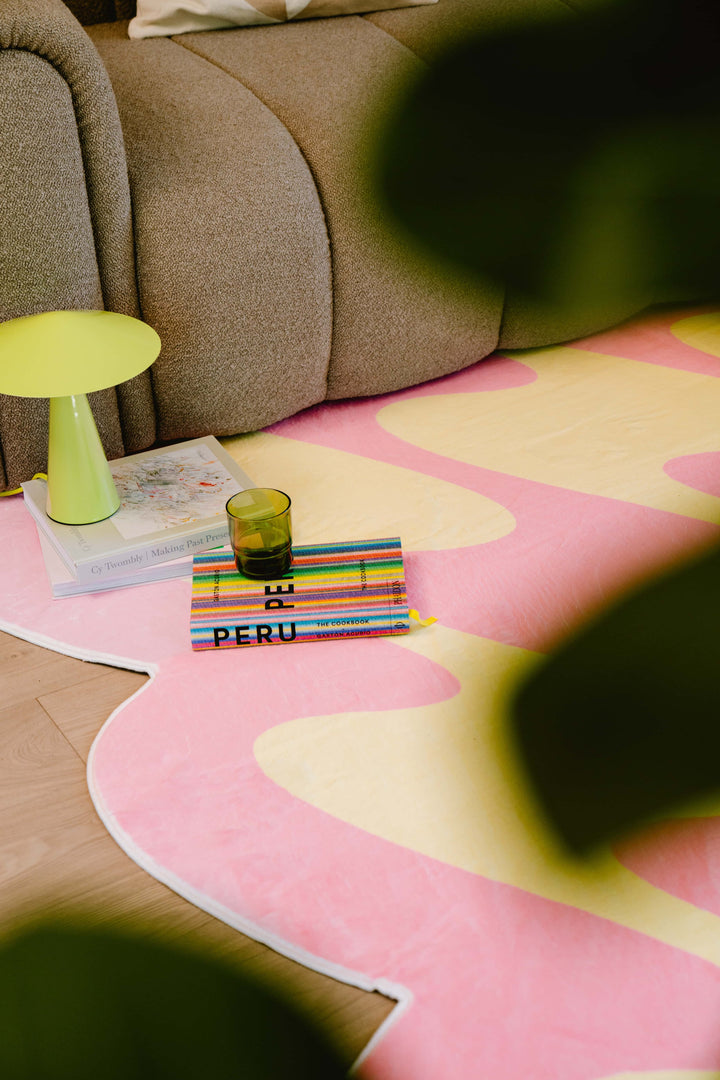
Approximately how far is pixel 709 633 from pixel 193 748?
0.94 m

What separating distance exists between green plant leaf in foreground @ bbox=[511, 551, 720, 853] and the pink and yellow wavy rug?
62 millimetres

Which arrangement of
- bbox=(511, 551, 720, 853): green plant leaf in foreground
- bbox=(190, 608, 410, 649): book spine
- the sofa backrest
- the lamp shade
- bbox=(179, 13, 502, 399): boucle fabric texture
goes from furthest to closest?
the sofa backrest
bbox=(179, 13, 502, 399): boucle fabric texture
bbox=(190, 608, 410, 649): book spine
the lamp shade
bbox=(511, 551, 720, 853): green plant leaf in foreground

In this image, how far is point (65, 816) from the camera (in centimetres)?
94

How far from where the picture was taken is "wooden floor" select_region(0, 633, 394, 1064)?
30.6 inches

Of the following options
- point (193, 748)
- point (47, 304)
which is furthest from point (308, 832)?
point (47, 304)

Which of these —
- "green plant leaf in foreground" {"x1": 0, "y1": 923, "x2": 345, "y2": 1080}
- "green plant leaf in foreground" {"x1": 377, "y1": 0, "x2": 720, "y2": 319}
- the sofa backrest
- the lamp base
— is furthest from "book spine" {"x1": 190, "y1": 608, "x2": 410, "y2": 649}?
the sofa backrest

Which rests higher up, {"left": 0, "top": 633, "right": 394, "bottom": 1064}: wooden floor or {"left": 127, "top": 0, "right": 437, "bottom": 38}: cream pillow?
{"left": 127, "top": 0, "right": 437, "bottom": 38}: cream pillow

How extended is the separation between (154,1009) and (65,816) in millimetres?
847

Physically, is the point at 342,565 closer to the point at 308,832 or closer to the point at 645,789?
the point at 308,832

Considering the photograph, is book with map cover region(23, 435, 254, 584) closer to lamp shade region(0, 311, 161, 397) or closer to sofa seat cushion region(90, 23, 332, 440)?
sofa seat cushion region(90, 23, 332, 440)

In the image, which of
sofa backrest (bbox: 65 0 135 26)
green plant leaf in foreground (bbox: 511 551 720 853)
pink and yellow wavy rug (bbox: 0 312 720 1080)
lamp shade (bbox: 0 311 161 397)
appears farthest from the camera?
sofa backrest (bbox: 65 0 135 26)

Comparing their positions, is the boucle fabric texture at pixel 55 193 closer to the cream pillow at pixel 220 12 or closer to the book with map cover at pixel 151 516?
the book with map cover at pixel 151 516

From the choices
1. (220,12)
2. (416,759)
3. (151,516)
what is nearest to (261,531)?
(151,516)

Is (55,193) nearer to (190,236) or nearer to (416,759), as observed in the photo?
(190,236)
